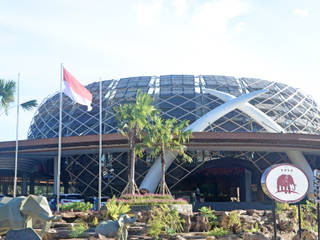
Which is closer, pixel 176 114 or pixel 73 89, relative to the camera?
pixel 73 89

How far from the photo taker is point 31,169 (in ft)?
176

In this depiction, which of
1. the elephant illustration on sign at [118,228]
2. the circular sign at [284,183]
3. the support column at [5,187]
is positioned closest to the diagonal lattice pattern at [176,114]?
the support column at [5,187]

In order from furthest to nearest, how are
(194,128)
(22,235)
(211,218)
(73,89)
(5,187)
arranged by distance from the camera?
1. (5,187)
2. (194,128)
3. (73,89)
4. (211,218)
5. (22,235)

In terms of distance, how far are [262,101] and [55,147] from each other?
25.3 meters

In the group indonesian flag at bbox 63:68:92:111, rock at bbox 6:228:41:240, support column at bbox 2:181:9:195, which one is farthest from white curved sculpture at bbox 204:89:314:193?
support column at bbox 2:181:9:195

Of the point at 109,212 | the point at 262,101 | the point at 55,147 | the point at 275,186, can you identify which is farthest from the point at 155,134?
the point at 262,101

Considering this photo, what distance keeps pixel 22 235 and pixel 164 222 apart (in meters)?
10.2

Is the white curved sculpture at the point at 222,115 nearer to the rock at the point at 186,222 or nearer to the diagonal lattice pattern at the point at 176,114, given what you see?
the diagonal lattice pattern at the point at 176,114

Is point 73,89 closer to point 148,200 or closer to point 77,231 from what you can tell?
point 148,200

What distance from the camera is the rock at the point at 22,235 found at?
1206 cm

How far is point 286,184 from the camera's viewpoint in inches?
655

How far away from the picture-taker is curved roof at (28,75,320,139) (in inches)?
1886

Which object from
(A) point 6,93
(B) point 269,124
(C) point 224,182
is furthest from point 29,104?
(C) point 224,182

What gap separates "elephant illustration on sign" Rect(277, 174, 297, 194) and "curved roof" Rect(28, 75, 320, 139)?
92.6 ft
